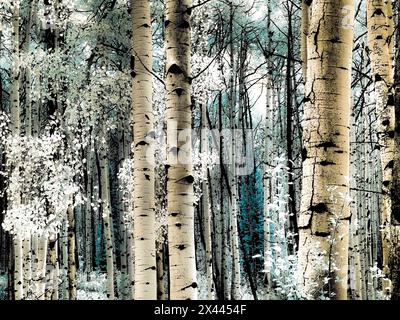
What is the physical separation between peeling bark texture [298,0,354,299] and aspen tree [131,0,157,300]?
265cm

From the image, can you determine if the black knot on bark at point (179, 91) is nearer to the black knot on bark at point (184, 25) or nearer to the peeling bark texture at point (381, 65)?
the black knot on bark at point (184, 25)

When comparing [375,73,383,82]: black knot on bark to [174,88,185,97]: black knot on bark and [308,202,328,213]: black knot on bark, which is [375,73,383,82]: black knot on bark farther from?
[308,202,328,213]: black knot on bark

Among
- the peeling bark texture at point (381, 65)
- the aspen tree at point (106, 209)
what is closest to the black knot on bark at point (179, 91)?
the peeling bark texture at point (381, 65)

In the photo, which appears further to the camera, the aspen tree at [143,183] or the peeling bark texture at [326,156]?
the aspen tree at [143,183]

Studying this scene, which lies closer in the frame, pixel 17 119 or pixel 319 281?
pixel 319 281

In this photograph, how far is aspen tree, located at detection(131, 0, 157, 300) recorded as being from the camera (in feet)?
18.5

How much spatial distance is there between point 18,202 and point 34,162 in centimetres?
93

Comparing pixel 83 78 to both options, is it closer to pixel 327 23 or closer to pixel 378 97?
pixel 378 97

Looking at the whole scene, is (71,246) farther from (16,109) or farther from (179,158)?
(179,158)

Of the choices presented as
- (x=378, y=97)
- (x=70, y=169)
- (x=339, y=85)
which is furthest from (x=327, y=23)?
(x=70, y=169)

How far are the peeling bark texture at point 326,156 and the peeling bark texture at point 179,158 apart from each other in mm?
1489

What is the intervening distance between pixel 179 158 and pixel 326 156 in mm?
1737

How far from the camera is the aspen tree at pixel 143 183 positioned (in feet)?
18.5

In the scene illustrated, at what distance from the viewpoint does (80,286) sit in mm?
21391
